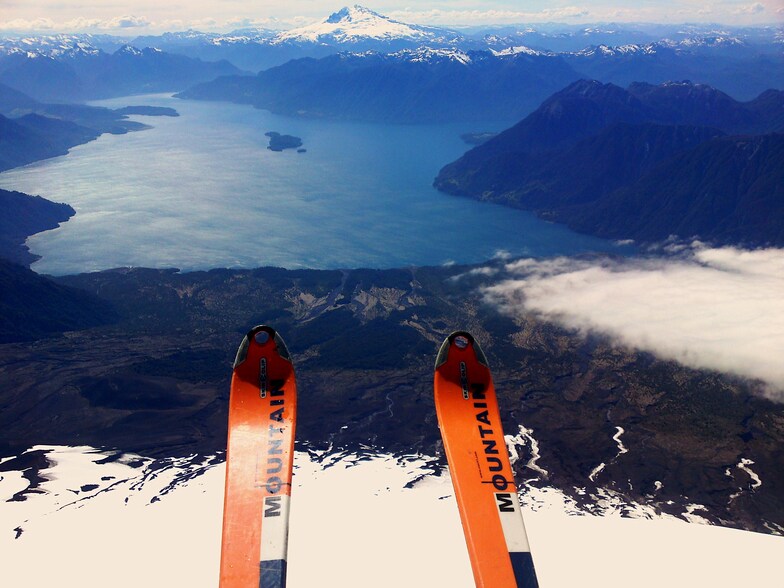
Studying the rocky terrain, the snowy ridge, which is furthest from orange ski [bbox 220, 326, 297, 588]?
the rocky terrain

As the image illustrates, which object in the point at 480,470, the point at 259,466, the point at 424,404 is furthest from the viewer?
the point at 424,404

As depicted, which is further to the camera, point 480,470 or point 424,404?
point 424,404

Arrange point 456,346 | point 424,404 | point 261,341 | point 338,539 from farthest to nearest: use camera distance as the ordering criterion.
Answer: point 424,404 → point 338,539 → point 456,346 → point 261,341

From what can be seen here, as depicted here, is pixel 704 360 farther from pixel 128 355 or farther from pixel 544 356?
pixel 128 355

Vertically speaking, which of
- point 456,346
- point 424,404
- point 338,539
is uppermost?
point 456,346

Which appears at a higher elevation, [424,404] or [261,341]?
[261,341]

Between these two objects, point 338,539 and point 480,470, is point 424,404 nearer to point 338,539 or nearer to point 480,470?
point 338,539

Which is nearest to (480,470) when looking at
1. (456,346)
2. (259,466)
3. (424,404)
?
(456,346)
